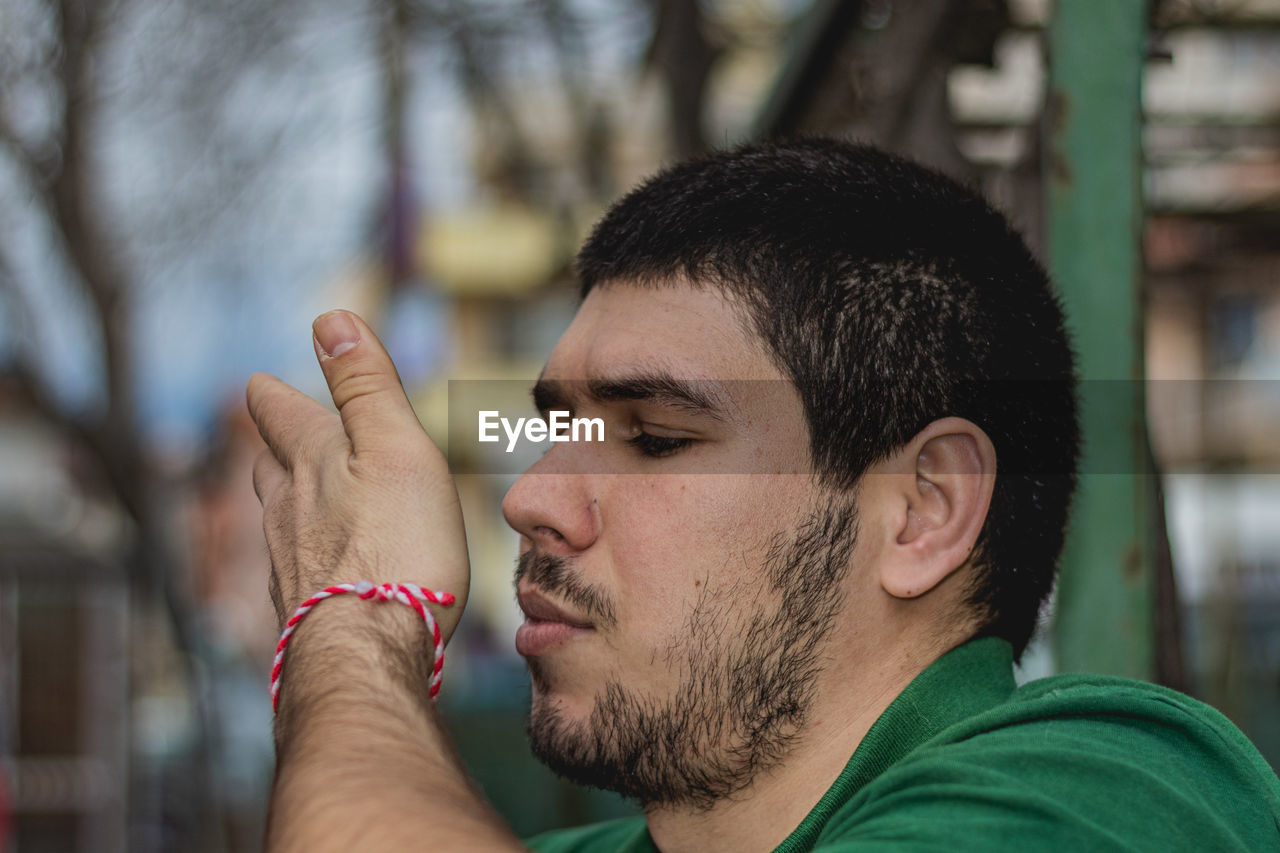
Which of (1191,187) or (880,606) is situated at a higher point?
(1191,187)

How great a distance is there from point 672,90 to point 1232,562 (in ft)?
18.6

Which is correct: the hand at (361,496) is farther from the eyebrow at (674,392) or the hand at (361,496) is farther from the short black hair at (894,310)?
the short black hair at (894,310)

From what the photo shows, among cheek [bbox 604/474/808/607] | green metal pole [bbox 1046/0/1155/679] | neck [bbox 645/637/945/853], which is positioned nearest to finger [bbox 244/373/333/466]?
cheek [bbox 604/474/808/607]

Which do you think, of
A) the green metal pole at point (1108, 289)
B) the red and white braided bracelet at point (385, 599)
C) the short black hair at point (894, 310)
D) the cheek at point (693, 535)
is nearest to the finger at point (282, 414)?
the red and white braided bracelet at point (385, 599)

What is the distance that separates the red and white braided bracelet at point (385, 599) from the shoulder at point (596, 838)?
29.9 inches

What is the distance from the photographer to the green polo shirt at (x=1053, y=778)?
1.23 metres

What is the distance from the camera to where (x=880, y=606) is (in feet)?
5.83

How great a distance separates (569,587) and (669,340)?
374 mm

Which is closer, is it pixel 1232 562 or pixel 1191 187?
pixel 1191 187

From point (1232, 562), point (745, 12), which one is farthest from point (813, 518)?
point (1232, 562)

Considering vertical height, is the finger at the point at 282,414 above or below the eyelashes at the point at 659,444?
above

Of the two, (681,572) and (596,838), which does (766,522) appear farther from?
(596,838)

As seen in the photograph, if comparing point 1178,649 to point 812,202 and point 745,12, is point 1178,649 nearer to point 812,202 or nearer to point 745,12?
point 812,202

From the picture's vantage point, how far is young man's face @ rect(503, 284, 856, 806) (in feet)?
5.58
